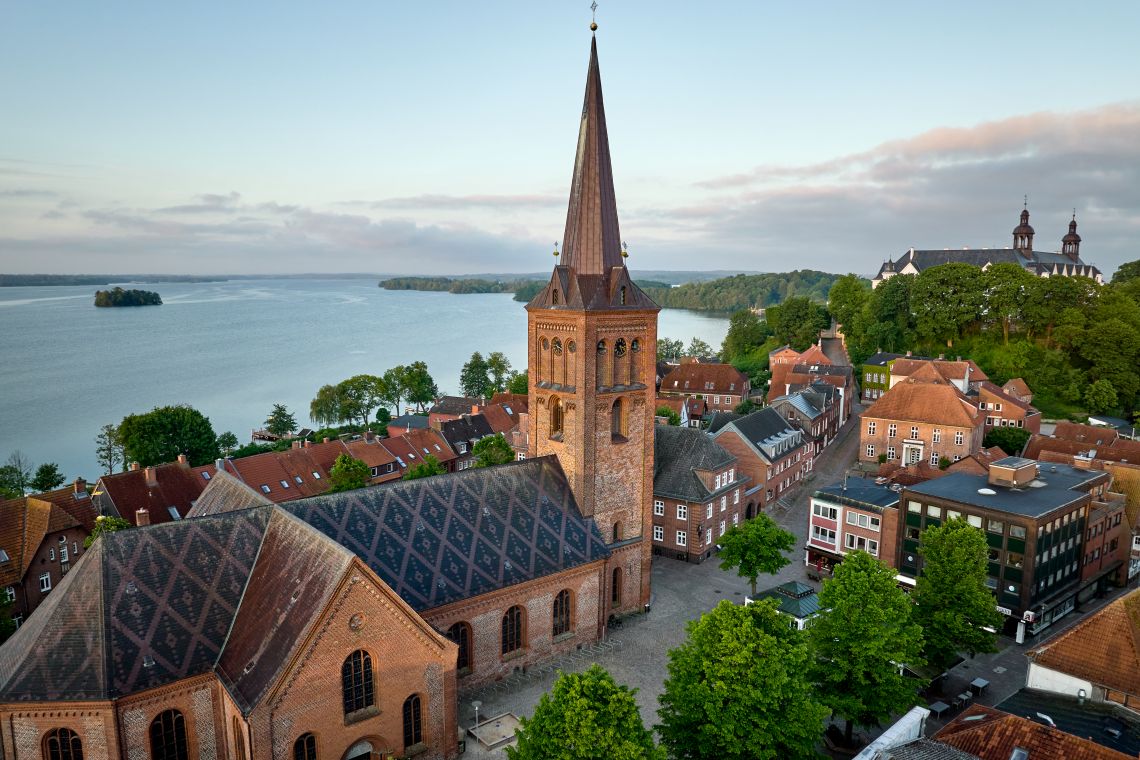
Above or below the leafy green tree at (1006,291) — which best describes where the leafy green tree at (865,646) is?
below

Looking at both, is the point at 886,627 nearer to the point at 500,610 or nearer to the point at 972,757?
the point at 972,757

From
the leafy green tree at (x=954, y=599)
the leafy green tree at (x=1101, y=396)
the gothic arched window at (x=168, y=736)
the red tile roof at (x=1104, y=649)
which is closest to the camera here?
the gothic arched window at (x=168, y=736)

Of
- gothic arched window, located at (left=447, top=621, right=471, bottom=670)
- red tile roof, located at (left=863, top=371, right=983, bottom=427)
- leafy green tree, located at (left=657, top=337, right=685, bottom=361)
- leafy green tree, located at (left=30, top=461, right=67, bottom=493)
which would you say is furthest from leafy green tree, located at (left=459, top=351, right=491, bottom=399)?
gothic arched window, located at (left=447, top=621, right=471, bottom=670)

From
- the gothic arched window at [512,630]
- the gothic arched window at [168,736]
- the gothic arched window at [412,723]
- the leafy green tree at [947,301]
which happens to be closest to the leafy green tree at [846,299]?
the leafy green tree at [947,301]

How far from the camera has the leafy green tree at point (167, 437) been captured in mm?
66500

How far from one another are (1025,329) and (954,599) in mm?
72991

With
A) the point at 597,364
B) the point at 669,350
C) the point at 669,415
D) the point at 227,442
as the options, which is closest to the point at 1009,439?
the point at 669,415

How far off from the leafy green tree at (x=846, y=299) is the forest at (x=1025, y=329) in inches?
97.7

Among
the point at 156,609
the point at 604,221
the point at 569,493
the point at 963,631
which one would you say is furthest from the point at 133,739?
the point at 963,631

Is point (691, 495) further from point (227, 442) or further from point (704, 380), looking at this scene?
point (227, 442)

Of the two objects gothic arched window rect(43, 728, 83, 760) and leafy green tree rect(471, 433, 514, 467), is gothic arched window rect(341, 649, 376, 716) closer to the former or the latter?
gothic arched window rect(43, 728, 83, 760)

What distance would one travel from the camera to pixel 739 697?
21.4 metres

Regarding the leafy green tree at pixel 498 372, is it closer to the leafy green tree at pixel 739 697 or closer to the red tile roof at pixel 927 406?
the red tile roof at pixel 927 406

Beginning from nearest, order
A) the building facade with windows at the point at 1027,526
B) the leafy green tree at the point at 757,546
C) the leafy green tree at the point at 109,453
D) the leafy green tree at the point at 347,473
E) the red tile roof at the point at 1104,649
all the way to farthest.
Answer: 1. the red tile roof at the point at 1104,649
2. the leafy green tree at the point at 757,546
3. the building facade with windows at the point at 1027,526
4. the leafy green tree at the point at 347,473
5. the leafy green tree at the point at 109,453
